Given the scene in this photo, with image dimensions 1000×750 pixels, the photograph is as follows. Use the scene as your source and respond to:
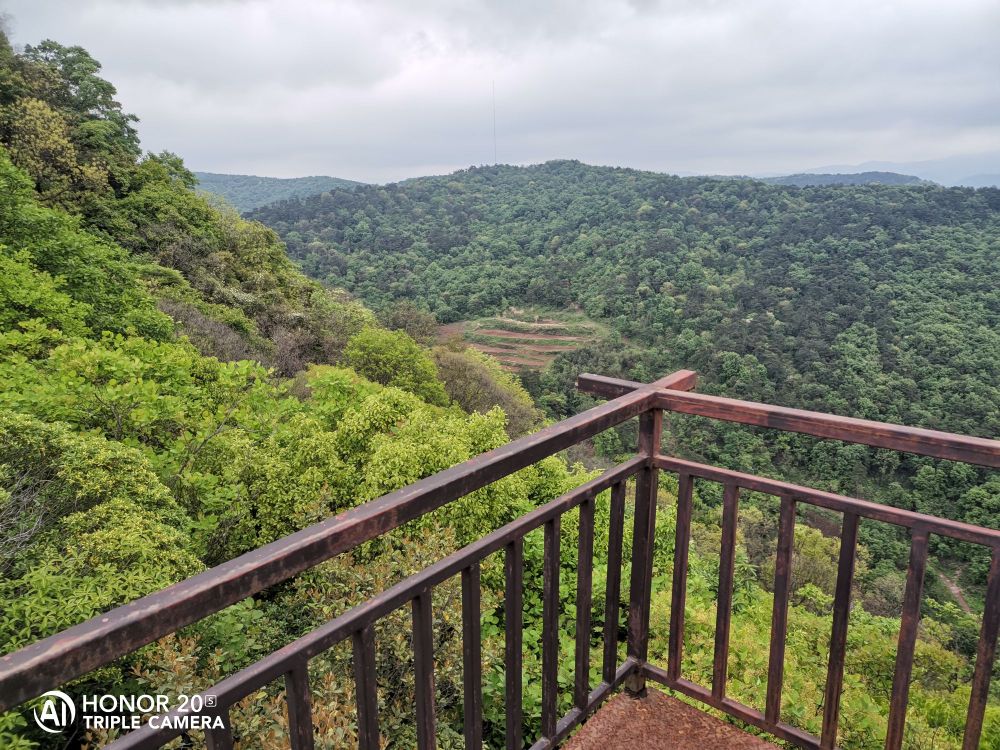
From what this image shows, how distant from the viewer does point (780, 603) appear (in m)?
1.48

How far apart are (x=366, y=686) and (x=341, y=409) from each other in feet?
23.3

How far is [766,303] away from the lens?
39.2 metres

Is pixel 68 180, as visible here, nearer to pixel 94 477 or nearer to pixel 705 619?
pixel 94 477

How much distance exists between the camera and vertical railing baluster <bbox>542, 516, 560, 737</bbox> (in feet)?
4.17

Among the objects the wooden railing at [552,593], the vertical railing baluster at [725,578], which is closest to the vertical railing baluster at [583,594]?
the wooden railing at [552,593]

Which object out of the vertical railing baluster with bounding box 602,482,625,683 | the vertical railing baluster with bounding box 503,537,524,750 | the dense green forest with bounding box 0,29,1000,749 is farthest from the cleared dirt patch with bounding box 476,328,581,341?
the vertical railing baluster with bounding box 503,537,524,750

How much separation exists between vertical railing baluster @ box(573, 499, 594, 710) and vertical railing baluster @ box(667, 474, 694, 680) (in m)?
0.27

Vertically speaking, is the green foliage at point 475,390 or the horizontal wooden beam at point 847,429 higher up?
the horizontal wooden beam at point 847,429

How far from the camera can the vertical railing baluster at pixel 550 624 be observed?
50.0 inches

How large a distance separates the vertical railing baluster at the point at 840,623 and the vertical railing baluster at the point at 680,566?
362 millimetres

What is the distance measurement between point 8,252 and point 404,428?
5588 millimetres

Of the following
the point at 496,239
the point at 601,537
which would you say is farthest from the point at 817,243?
the point at 601,537

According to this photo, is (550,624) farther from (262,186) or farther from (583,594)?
(262,186)

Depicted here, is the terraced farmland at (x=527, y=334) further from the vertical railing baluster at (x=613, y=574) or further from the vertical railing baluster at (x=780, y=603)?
the vertical railing baluster at (x=780, y=603)
